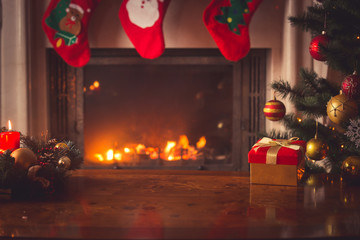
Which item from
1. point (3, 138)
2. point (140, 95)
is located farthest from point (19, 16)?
point (3, 138)

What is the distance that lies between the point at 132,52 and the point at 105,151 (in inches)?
32.3

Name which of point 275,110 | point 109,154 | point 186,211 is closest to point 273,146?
point 186,211

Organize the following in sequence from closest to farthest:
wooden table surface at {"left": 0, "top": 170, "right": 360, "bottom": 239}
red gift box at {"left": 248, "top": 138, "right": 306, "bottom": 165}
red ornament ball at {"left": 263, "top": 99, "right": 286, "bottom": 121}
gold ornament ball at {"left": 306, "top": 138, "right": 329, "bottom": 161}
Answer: wooden table surface at {"left": 0, "top": 170, "right": 360, "bottom": 239}, red gift box at {"left": 248, "top": 138, "right": 306, "bottom": 165}, gold ornament ball at {"left": 306, "top": 138, "right": 329, "bottom": 161}, red ornament ball at {"left": 263, "top": 99, "right": 286, "bottom": 121}

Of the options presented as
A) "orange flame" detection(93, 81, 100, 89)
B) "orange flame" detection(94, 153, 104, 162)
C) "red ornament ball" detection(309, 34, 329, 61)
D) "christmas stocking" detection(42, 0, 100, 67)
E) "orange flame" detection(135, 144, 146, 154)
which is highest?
"christmas stocking" detection(42, 0, 100, 67)

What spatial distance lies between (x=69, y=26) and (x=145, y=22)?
1.74ft

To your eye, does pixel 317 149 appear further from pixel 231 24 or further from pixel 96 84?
pixel 96 84

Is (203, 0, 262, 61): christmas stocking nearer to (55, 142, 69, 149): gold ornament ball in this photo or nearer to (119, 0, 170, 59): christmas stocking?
(119, 0, 170, 59): christmas stocking

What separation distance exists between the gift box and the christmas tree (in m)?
0.25

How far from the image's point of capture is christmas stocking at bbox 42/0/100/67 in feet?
8.09

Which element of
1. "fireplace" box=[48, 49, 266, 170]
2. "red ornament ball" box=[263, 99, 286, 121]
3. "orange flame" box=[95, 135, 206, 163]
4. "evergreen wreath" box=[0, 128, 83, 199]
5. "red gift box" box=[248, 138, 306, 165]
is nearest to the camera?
"evergreen wreath" box=[0, 128, 83, 199]

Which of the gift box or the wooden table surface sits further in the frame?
the gift box

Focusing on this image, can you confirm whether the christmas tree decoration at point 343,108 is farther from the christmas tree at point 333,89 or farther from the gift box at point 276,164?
the gift box at point 276,164

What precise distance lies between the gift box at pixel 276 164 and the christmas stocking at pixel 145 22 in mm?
1480

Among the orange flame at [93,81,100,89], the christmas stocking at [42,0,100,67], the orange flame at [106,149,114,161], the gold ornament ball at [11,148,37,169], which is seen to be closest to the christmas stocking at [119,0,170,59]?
the christmas stocking at [42,0,100,67]
